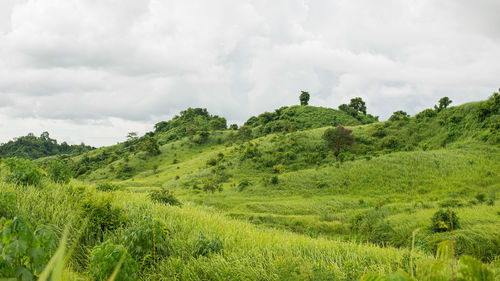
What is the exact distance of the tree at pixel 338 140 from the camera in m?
43.0

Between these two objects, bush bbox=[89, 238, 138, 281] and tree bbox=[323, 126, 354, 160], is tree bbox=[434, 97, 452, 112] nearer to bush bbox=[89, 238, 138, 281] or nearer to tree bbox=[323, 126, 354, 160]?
tree bbox=[323, 126, 354, 160]

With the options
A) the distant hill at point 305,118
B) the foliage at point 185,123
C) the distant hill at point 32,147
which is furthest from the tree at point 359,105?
the distant hill at point 32,147

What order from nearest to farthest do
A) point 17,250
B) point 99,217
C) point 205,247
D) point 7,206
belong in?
point 17,250 < point 205,247 < point 7,206 < point 99,217

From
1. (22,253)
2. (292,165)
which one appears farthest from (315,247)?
(292,165)

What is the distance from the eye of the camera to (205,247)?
4707mm

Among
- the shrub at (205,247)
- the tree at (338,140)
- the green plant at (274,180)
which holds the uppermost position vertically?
the tree at (338,140)

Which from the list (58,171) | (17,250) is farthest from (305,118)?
(17,250)

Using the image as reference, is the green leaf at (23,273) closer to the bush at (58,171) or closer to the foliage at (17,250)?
the foliage at (17,250)

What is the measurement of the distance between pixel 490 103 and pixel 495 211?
3280 centimetres

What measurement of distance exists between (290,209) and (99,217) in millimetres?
19829

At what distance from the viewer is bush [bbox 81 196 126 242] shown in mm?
5566

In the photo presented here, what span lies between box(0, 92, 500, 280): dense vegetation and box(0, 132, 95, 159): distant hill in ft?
188

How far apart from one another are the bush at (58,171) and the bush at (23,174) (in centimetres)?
78

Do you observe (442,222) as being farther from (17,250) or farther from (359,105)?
(359,105)
